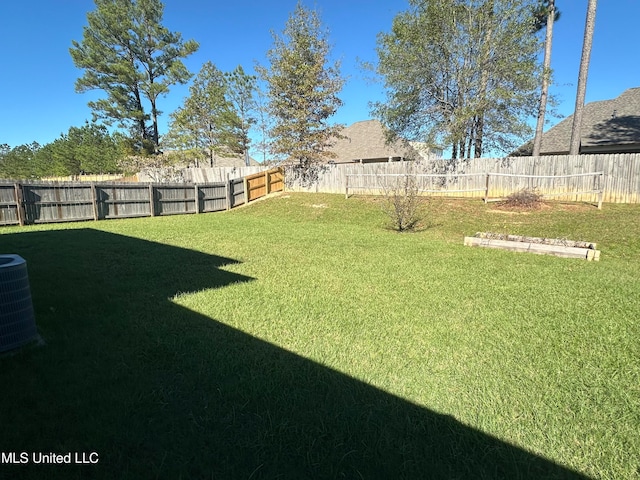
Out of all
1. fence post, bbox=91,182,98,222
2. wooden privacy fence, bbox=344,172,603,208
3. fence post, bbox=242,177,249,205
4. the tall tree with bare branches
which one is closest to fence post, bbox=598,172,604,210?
wooden privacy fence, bbox=344,172,603,208

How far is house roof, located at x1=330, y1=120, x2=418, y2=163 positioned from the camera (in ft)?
86.9

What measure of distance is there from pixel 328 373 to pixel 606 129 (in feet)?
77.5

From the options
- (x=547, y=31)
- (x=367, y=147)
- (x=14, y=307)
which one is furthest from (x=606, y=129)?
(x=14, y=307)

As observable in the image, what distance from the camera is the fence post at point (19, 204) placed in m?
11.3

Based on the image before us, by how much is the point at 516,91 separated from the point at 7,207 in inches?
801

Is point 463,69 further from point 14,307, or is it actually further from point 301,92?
point 14,307

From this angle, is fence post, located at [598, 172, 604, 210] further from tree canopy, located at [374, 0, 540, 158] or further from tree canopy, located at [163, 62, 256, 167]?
tree canopy, located at [163, 62, 256, 167]

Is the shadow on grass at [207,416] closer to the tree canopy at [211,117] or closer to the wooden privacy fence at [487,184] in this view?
the wooden privacy fence at [487,184]

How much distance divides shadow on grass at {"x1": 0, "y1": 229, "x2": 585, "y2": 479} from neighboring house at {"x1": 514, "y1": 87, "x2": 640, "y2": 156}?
2171 centimetres

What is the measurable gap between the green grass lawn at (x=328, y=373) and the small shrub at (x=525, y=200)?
699cm

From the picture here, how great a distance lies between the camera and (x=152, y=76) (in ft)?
91.0

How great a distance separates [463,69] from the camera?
15.4 m

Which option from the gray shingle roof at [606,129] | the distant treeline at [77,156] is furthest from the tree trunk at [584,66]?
the distant treeline at [77,156]

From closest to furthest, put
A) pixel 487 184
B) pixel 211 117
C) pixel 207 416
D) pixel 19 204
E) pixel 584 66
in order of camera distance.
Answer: pixel 207 416
pixel 19 204
pixel 487 184
pixel 584 66
pixel 211 117
